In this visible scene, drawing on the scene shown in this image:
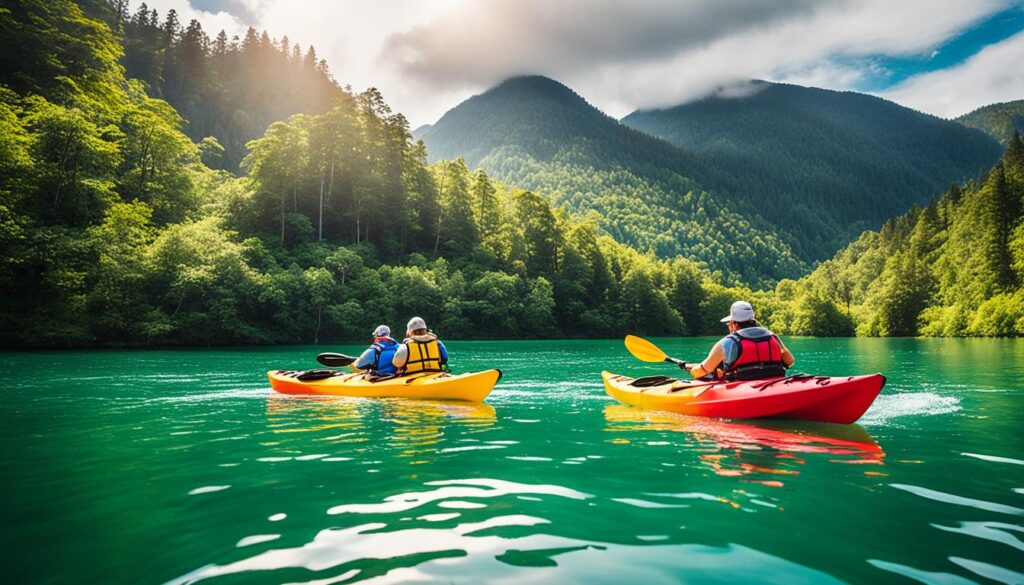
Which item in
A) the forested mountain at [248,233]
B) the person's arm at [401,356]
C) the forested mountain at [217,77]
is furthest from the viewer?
the forested mountain at [217,77]

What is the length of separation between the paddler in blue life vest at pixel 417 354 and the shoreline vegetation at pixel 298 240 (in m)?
23.1

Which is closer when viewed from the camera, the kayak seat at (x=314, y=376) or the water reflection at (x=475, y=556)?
the water reflection at (x=475, y=556)

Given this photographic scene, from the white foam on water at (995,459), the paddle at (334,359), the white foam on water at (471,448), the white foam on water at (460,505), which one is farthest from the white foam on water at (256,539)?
the paddle at (334,359)

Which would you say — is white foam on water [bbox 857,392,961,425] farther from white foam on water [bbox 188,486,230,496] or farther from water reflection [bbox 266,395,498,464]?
white foam on water [bbox 188,486,230,496]

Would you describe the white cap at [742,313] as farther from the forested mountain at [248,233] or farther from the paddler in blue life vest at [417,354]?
the forested mountain at [248,233]

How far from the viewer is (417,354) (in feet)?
36.2

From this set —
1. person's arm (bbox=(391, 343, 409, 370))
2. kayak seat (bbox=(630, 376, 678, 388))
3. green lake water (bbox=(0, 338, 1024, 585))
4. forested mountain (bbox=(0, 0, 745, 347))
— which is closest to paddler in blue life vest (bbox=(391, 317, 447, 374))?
person's arm (bbox=(391, 343, 409, 370))

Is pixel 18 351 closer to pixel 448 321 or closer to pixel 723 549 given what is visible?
pixel 448 321

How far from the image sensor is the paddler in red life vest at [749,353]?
8.42m

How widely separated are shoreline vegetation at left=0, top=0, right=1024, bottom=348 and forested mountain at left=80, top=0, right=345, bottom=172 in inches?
19.4

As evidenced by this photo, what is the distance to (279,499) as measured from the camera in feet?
14.3

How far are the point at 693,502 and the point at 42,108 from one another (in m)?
37.9

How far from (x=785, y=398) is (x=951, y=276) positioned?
6933cm

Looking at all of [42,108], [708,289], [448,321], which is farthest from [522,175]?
[42,108]
